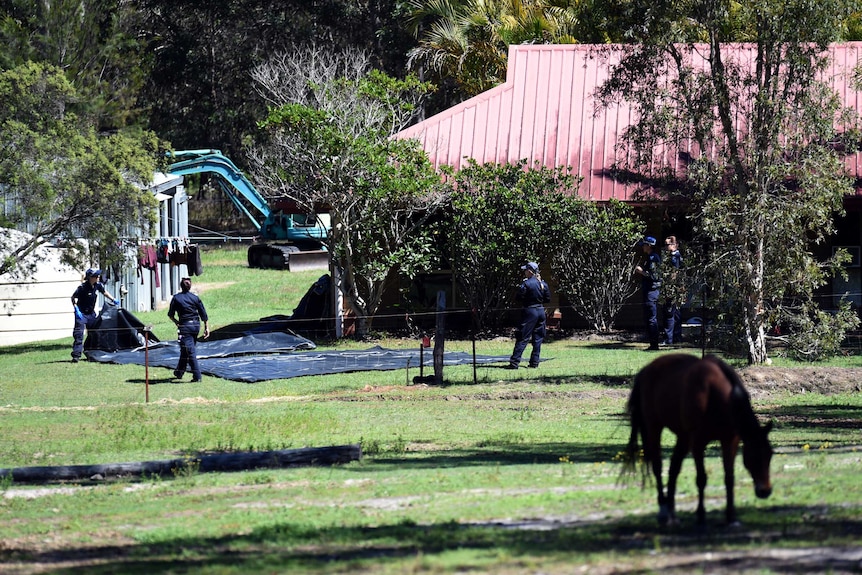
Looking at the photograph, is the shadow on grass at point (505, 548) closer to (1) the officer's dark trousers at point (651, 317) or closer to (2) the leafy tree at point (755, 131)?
(2) the leafy tree at point (755, 131)

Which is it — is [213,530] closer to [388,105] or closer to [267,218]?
[388,105]

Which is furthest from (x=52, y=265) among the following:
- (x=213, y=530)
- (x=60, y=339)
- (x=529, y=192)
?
(x=213, y=530)

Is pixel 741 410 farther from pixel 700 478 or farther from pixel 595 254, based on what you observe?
pixel 595 254

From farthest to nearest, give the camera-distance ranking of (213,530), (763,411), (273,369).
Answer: (273,369)
(763,411)
(213,530)

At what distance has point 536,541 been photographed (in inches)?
291

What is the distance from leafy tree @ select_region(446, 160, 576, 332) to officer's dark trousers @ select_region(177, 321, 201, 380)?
7331 millimetres

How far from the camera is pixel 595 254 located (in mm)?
24953

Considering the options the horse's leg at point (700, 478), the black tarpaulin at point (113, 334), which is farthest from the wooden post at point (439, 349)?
the horse's leg at point (700, 478)

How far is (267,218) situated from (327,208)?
68.7 feet

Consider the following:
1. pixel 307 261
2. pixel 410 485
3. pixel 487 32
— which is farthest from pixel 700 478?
pixel 307 261

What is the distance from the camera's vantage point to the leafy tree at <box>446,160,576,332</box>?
2480cm

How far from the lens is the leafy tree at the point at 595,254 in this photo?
80.8ft

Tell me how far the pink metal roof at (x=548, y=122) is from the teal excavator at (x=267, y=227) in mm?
10089

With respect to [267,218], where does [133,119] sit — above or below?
above
